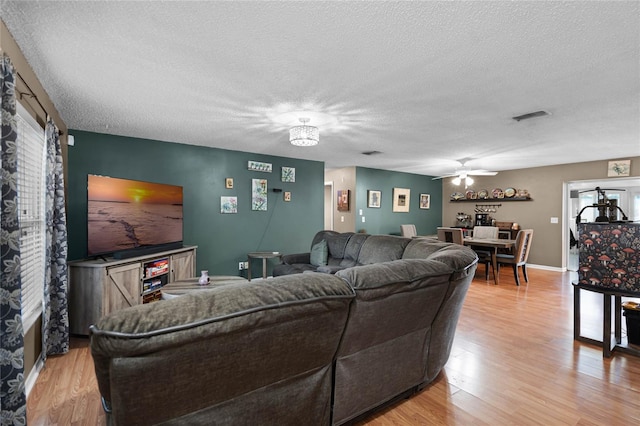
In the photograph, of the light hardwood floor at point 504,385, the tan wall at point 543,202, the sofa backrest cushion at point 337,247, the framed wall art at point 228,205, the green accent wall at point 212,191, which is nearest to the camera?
the light hardwood floor at point 504,385

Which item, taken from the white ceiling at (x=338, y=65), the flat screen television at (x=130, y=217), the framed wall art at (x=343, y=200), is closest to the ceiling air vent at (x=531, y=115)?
the white ceiling at (x=338, y=65)

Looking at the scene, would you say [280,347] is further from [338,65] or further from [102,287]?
[102,287]

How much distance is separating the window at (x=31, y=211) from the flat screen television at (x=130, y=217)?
43cm

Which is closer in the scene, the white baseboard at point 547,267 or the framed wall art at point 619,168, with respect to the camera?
the framed wall art at point 619,168

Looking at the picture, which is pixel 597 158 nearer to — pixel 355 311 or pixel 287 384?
pixel 355 311

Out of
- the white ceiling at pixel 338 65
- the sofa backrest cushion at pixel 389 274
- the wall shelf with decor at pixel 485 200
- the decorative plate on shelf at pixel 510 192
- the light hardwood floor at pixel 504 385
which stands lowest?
the light hardwood floor at pixel 504 385

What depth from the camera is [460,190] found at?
8.43 m

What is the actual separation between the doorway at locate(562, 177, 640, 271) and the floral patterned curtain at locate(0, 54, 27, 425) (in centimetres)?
768

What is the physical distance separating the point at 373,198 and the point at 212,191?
3.86 meters

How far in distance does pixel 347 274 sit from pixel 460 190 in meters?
7.95

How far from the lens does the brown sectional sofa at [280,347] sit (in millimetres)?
983

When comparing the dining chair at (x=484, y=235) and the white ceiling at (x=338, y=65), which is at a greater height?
the white ceiling at (x=338, y=65)

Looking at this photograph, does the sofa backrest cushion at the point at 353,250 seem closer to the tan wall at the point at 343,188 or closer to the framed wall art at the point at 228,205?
the framed wall art at the point at 228,205

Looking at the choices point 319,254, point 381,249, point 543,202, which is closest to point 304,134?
point 381,249
